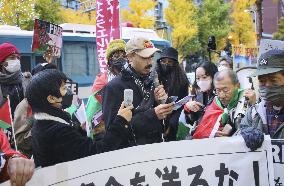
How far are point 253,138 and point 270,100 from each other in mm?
499

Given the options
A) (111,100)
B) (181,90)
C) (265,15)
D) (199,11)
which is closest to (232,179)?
(111,100)

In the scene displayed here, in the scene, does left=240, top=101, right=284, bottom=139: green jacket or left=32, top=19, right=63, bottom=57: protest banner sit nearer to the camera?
left=240, top=101, right=284, bottom=139: green jacket

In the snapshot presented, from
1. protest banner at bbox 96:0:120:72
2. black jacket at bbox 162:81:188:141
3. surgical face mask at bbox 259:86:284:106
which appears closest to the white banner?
surgical face mask at bbox 259:86:284:106

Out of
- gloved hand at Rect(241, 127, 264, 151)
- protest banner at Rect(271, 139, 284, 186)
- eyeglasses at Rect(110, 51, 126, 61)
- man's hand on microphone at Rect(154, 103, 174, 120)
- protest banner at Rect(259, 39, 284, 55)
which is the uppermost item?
protest banner at Rect(259, 39, 284, 55)

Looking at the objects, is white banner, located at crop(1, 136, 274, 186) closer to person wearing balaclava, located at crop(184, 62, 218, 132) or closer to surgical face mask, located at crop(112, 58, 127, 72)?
person wearing balaclava, located at crop(184, 62, 218, 132)

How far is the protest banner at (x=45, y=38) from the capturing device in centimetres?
636

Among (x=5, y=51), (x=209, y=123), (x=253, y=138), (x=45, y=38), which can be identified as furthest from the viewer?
(x=45, y=38)

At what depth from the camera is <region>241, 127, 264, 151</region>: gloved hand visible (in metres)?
2.34

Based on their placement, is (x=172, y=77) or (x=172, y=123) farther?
(x=172, y=77)

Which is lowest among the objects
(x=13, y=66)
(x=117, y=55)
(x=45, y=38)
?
(x=13, y=66)

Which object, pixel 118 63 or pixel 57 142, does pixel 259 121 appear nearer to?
pixel 57 142

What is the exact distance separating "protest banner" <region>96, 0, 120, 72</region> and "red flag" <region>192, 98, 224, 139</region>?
3.06 metres

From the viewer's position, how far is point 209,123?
3.65 metres

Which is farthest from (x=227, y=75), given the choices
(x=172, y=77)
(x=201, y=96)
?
(x=201, y=96)
